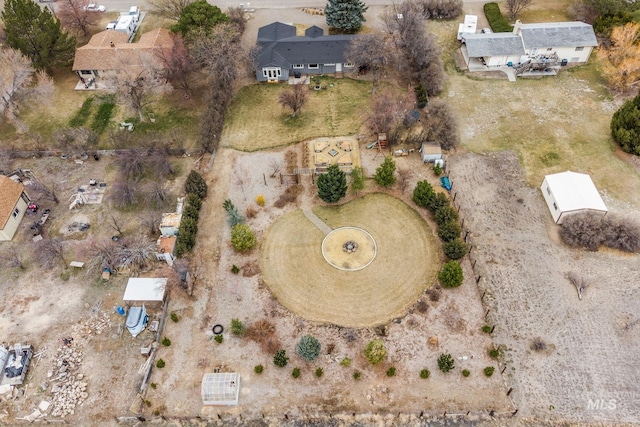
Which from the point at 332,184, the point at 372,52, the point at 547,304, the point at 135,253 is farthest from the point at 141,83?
the point at 547,304

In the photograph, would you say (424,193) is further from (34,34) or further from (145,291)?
(34,34)

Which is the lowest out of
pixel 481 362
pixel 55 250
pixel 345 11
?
pixel 481 362

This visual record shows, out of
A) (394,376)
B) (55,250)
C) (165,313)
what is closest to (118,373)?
(165,313)

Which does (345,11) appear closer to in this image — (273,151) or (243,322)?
(273,151)

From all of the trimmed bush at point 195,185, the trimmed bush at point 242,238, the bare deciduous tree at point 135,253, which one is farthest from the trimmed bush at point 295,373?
the trimmed bush at point 195,185

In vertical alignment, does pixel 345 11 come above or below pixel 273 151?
above

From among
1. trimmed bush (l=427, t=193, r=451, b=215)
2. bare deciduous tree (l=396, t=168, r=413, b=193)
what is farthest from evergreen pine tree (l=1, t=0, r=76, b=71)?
trimmed bush (l=427, t=193, r=451, b=215)

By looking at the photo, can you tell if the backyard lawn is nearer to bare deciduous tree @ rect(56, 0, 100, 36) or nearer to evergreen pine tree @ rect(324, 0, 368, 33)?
evergreen pine tree @ rect(324, 0, 368, 33)
